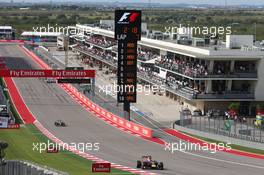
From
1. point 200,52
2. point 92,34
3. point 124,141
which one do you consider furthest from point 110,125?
point 92,34

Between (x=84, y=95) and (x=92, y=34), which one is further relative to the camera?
(x=92, y=34)

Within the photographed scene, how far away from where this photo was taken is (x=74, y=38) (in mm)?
148375

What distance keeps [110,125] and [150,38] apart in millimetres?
34082

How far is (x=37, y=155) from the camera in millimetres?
46281

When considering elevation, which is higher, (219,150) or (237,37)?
(237,37)

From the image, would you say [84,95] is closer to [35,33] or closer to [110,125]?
[110,125]

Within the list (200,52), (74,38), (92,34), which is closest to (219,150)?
(200,52)

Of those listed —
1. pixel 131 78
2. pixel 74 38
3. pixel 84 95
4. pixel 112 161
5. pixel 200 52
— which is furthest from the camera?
pixel 74 38

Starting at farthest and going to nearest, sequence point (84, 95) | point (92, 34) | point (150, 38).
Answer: point (92, 34) → point (150, 38) → point (84, 95)
